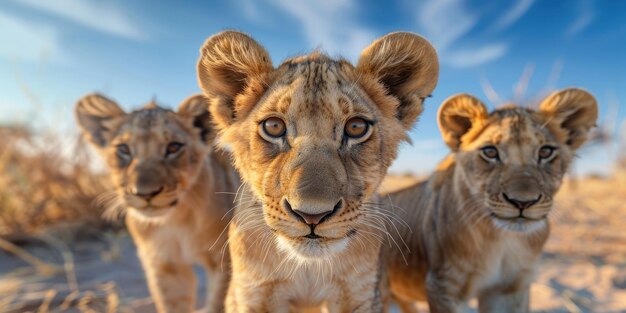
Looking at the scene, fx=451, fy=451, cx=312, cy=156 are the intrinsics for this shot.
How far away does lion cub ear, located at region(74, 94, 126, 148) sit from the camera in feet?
11.8

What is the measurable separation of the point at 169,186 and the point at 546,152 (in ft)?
8.16

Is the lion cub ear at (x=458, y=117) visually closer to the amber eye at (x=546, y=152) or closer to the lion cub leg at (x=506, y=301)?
the amber eye at (x=546, y=152)

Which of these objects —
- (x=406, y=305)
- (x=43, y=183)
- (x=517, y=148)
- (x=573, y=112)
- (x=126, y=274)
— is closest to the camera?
(x=517, y=148)

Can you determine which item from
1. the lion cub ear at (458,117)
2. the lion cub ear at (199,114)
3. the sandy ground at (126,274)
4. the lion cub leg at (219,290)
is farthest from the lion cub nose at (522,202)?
the lion cub ear at (199,114)

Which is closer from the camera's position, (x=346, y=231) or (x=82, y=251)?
(x=346, y=231)

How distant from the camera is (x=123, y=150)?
3311 millimetres

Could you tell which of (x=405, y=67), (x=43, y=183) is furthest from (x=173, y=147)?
(x=43, y=183)

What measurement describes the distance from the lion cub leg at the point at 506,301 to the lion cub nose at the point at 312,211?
1.95m

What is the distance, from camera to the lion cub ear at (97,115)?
3.60m

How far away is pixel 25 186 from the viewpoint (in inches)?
292

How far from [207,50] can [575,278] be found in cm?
552

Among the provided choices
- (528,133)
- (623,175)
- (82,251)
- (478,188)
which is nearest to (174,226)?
(478,188)

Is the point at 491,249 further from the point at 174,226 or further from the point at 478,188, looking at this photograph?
the point at 174,226

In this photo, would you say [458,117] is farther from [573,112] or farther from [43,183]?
[43,183]
